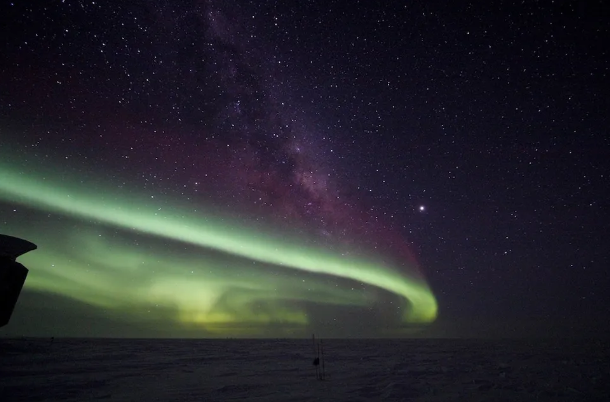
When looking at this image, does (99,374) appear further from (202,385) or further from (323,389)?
(323,389)

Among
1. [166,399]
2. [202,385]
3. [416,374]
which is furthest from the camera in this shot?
[416,374]

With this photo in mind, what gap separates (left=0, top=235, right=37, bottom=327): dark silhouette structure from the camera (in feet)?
52.2

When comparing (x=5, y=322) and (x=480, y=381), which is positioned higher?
(x=5, y=322)

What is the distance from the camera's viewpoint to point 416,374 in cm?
2102

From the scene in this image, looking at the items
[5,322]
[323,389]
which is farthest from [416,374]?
[5,322]

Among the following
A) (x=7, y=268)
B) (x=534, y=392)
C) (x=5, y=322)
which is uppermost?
(x=7, y=268)

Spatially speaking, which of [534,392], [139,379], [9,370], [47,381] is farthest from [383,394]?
[9,370]

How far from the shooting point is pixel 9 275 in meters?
16.1

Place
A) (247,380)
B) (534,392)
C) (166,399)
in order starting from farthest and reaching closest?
(247,380) < (534,392) < (166,399)

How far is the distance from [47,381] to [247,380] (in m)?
11.3

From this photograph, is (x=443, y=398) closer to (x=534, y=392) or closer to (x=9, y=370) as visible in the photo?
(x=534, y=392)

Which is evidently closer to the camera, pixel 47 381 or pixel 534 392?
pixel 534 392

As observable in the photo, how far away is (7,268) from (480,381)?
25.9 metres

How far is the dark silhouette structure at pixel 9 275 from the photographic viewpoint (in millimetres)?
15906
